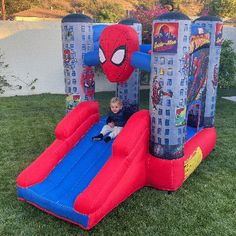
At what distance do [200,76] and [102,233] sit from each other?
9.83 feet

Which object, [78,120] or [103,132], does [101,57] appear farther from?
[103,132]

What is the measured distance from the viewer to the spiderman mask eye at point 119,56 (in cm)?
439

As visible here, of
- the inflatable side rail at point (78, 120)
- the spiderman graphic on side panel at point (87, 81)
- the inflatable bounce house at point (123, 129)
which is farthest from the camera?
the spiderman graphic on side panel at point (87, 81)

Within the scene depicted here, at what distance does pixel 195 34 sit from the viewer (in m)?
4.81

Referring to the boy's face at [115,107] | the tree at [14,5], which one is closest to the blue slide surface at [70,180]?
the boy's face at [115,107]

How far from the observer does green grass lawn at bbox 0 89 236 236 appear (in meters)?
3.70

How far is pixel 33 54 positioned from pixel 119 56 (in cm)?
683

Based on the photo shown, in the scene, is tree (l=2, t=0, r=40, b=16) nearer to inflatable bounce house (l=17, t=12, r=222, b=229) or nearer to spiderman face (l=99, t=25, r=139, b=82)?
inflatable bounce house (l=17, t=12, r=222, b=229)

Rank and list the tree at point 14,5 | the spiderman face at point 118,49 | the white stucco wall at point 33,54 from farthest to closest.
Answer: the tree at point 14,5
the white stucco wall at point 33,54
the spiderman face at point 118,49

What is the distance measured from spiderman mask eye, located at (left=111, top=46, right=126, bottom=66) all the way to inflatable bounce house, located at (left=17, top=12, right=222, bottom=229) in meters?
0.01

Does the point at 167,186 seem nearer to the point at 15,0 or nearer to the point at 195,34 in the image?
the point at 195,34

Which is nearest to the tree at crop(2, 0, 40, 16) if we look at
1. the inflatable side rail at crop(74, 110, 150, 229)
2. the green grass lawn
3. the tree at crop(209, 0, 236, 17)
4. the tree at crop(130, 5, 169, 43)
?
the tree at crop(209, 0, 236, 17)

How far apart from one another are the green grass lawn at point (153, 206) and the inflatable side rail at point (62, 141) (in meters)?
0.39

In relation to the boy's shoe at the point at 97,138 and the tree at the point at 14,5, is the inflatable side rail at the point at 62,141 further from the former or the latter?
the tree at the point at 14,5
